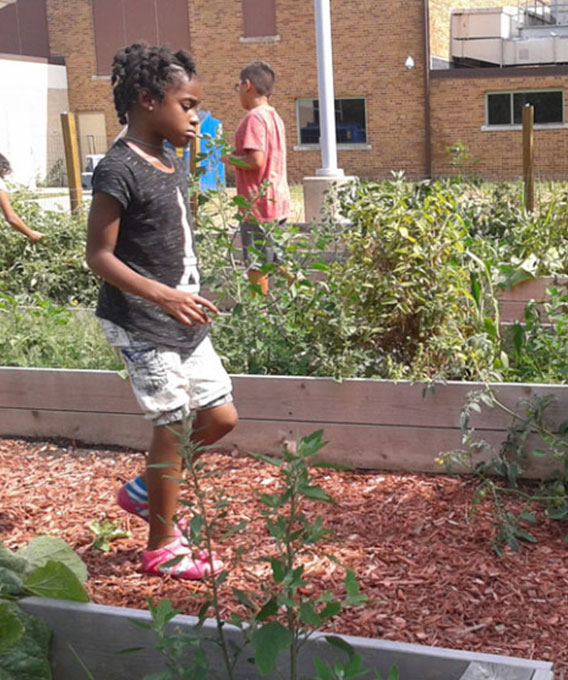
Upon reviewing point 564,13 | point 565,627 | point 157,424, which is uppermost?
point 564,13

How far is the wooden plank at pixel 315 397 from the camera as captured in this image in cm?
454

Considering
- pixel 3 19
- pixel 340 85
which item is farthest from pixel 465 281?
pixel 3 19

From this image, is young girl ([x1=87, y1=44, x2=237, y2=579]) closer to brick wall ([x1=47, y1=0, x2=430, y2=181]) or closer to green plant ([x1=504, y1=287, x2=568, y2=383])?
green plant ([x1=504, y1=287, x2=568, y2=383])

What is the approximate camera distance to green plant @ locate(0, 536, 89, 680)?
99.4 inches

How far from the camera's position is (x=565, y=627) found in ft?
10.8

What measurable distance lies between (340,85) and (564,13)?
1035 centimetres

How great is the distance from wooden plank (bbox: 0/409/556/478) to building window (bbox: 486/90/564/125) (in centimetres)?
2648

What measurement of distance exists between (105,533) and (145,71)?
176 centimetres

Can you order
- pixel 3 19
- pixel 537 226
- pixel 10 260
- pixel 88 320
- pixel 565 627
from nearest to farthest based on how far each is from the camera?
pixel 565 627
pixel 88 320
pixel 537 226
pixel 10 260
pixel 3 19

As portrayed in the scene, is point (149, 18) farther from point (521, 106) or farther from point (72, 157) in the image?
point (72, 157)

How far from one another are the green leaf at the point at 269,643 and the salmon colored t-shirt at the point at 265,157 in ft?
15.9

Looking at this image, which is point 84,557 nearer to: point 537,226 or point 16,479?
point 16,479

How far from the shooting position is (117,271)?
3.40 meters

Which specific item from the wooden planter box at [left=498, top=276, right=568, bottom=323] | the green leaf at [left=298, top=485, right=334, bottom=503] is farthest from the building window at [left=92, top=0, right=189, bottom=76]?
the green leaf at [left=298, top=485, right=334, bottom=503]
